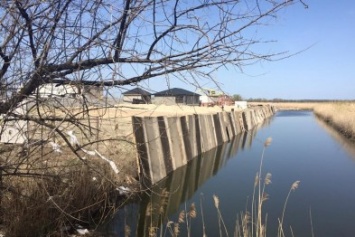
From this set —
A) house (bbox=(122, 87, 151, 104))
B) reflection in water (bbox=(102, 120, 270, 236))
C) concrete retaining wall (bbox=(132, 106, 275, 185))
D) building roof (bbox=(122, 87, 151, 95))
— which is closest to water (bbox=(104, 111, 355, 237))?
reflection in water (bbox=(102, 120, 270, 236))

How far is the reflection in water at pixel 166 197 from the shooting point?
8164 millimetres

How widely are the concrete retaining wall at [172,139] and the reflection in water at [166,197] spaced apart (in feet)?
0.98

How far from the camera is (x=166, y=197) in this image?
10.7m

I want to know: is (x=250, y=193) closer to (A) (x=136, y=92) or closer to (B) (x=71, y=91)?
(A) (x=136, y=92)

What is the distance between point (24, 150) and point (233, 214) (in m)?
6.75

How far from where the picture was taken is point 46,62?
3.81 meters

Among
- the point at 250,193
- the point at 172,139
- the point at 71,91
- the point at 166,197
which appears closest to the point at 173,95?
the point at 71,91

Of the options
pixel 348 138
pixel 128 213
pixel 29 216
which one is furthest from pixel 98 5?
pixel 348 138

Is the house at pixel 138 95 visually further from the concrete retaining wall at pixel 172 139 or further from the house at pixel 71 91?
the concrete retaining wall at pixel 172 139

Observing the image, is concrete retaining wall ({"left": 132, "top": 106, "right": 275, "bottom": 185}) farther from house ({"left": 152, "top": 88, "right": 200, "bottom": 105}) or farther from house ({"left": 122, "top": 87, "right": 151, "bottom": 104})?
house ({"left": 122, "top": 87, "right": 151, "bottom": 104})

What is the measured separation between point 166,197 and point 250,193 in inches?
107

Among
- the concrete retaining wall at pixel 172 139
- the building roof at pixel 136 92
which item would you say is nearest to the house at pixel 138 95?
the building roof at pixel 136 92

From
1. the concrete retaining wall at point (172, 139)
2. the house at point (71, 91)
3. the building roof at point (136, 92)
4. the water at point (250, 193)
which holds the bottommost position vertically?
the water at point (250, 193)

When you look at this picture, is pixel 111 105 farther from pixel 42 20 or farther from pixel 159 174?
pixel 159 174
